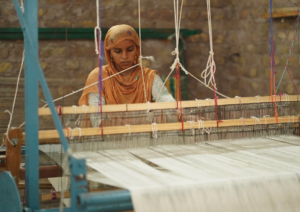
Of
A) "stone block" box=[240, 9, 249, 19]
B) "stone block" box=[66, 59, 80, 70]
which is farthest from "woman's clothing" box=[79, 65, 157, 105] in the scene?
"stone block" box=[240, 9, 249, 19]

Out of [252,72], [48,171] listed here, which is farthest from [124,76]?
[252,72]

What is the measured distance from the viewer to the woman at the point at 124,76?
11.2 ft

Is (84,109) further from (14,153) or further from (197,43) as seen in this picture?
(197,43)

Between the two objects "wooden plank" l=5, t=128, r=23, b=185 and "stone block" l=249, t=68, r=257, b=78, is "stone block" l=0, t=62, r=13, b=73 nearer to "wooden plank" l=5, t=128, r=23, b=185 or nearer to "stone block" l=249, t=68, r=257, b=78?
"wooden plank" l=5, t=128, r=23, b=185

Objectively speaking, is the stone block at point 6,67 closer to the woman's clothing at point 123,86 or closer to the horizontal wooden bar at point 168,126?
the woman's clothing at point 123,86

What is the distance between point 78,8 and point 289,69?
8.47 feet

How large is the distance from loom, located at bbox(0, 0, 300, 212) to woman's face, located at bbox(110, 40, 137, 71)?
3.16 feet

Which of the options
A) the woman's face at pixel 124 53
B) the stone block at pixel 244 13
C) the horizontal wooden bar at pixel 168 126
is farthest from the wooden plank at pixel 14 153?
the stone block at pixel 244 13

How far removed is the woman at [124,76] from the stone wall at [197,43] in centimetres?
161

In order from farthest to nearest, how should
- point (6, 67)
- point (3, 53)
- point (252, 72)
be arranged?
point (252, 72) < point (6, 67) < point (3, 53)

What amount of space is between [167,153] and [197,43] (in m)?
4.33

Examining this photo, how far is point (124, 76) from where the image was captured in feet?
11.5

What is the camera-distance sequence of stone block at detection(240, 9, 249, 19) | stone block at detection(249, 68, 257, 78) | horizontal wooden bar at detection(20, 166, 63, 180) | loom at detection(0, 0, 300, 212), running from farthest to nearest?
stone block at detection(240, 9, 249, 19), stone block at detection(249, 68, 257, 78), horizontal wooden bar at detection(20, 166, 63, 180), loom at detection(0, 0, 300, 212)

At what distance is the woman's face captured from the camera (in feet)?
11.3
